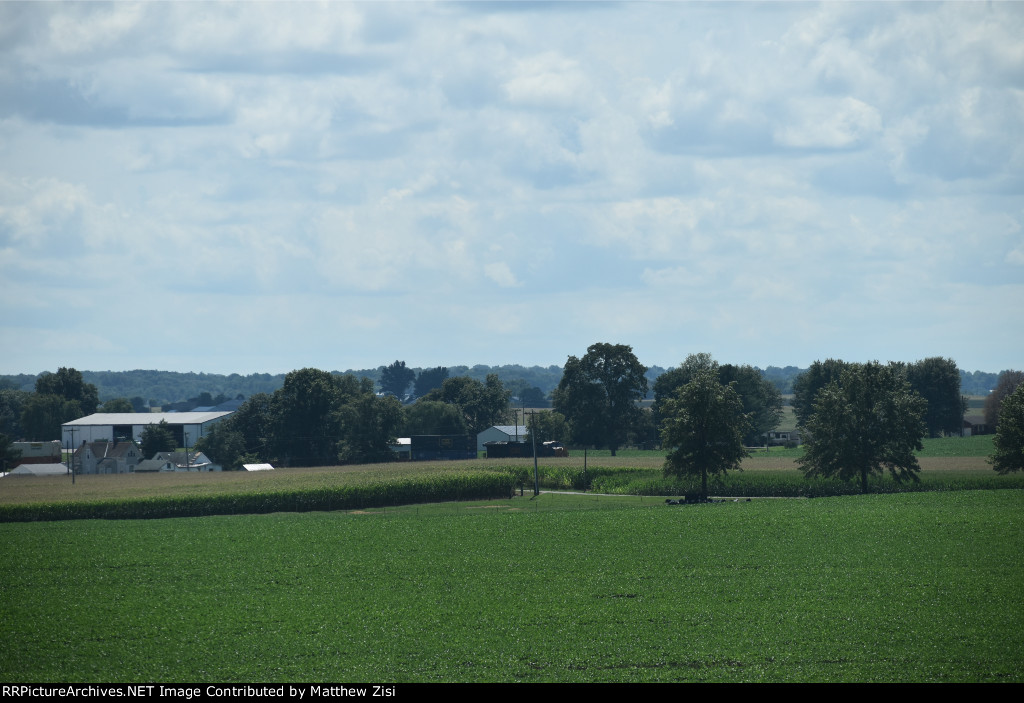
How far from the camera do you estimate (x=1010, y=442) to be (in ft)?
253

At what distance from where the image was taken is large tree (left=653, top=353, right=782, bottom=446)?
141 m

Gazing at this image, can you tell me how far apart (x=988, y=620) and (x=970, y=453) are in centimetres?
9349

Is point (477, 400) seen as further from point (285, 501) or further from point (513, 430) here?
point (285, 501)

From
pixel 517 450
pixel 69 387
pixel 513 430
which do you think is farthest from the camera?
pixel 69 387

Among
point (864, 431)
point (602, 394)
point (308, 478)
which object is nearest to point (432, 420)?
point (602, 394)

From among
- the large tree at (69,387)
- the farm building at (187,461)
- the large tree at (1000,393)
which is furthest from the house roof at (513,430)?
the large tree at (69,387)

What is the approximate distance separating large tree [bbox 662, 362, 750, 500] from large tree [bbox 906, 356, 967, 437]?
89.9 meters

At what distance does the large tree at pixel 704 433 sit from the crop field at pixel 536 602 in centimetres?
2768

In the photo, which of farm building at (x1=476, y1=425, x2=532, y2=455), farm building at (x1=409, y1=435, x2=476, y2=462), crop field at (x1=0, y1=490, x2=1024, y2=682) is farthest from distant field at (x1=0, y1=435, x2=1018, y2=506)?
farm building at (x1=409, y1=435, x2=476, y2=462)

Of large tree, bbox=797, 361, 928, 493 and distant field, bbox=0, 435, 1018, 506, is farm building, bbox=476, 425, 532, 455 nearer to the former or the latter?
distant field, bbox=0, 435, 1018, 506

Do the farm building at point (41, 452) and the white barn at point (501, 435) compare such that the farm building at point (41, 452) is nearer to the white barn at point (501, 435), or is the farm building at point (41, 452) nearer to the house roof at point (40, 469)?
the house roof at point (40, 469)

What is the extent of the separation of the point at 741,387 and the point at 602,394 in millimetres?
24147
